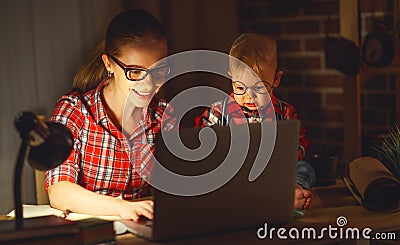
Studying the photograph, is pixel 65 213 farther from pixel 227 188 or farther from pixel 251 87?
pixel 251 87

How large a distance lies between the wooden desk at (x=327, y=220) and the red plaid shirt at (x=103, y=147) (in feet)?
1.57

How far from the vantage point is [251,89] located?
2.09 metres

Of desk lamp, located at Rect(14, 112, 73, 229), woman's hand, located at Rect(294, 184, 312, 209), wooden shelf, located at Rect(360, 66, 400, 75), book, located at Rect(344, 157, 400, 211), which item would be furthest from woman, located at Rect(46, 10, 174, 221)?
wooden shelf, located at Rect(360, 66, 400, 75)

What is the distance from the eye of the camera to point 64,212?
6.08 ft

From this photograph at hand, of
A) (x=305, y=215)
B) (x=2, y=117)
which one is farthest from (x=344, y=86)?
(x=2, y=117)

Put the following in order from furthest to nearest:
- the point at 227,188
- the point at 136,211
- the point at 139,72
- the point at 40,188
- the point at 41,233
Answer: the point at 40,188 < the point at 139,72 < the point at 136,211 < the point at 227,188 < the point at 41,233

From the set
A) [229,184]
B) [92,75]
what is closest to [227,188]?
[229,184]

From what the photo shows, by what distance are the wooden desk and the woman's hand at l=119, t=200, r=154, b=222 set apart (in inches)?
3.6

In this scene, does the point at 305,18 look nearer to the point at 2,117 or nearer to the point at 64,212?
the point at 2,117

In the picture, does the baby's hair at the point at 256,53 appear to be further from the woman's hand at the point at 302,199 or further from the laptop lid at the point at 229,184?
the laptop lid at the point at 229,184

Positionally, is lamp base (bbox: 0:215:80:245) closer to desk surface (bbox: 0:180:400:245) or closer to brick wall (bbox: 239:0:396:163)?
desk surface (bbox: 0:180:400:245)

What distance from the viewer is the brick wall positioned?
290 centimetres

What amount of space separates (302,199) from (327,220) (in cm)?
13

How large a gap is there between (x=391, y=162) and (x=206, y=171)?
0.67 metres
